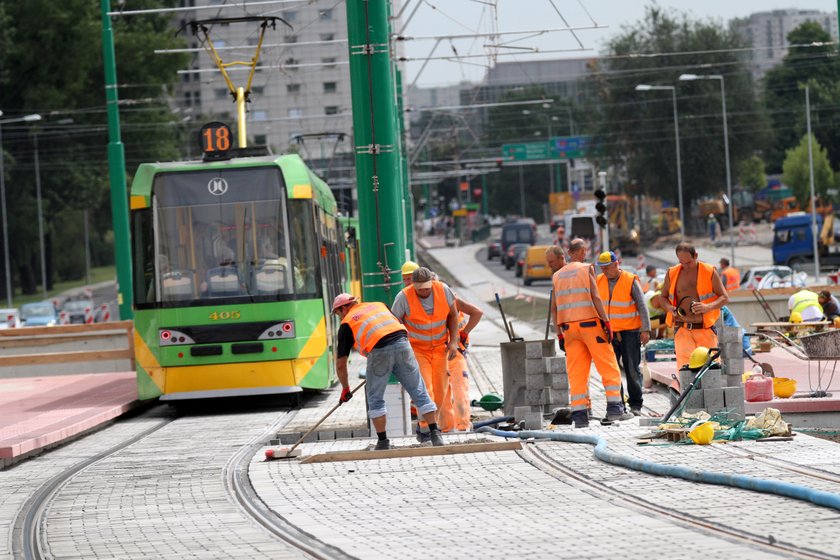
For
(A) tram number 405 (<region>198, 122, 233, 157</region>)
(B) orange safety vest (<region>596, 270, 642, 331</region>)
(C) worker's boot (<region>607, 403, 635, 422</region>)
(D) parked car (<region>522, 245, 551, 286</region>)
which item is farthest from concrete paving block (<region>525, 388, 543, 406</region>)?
(D) parked car (<region>522, 245, 551, 286</region>)

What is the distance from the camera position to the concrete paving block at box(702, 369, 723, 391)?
1381 centimetres

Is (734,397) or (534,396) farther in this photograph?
(534,396)

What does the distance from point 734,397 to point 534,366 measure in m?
1.94

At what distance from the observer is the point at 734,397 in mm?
13797

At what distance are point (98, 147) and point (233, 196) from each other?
5119 centimetres

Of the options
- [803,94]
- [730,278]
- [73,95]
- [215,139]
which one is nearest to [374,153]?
[215,139]

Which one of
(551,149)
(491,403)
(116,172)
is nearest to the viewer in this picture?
(491,403)

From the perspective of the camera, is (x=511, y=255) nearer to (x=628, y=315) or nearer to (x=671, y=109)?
(x=671, y=109)

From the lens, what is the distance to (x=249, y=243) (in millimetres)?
19875

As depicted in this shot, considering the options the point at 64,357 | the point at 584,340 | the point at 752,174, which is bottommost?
the point at 64,357

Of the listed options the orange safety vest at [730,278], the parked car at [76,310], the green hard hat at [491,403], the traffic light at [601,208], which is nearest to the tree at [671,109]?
the parked car at [76,310]

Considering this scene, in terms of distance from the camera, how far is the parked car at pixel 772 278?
38625 millimetres

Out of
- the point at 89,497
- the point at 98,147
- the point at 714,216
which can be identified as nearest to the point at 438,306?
the point at 89,497

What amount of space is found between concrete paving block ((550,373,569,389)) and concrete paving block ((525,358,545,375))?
265 millimetres
